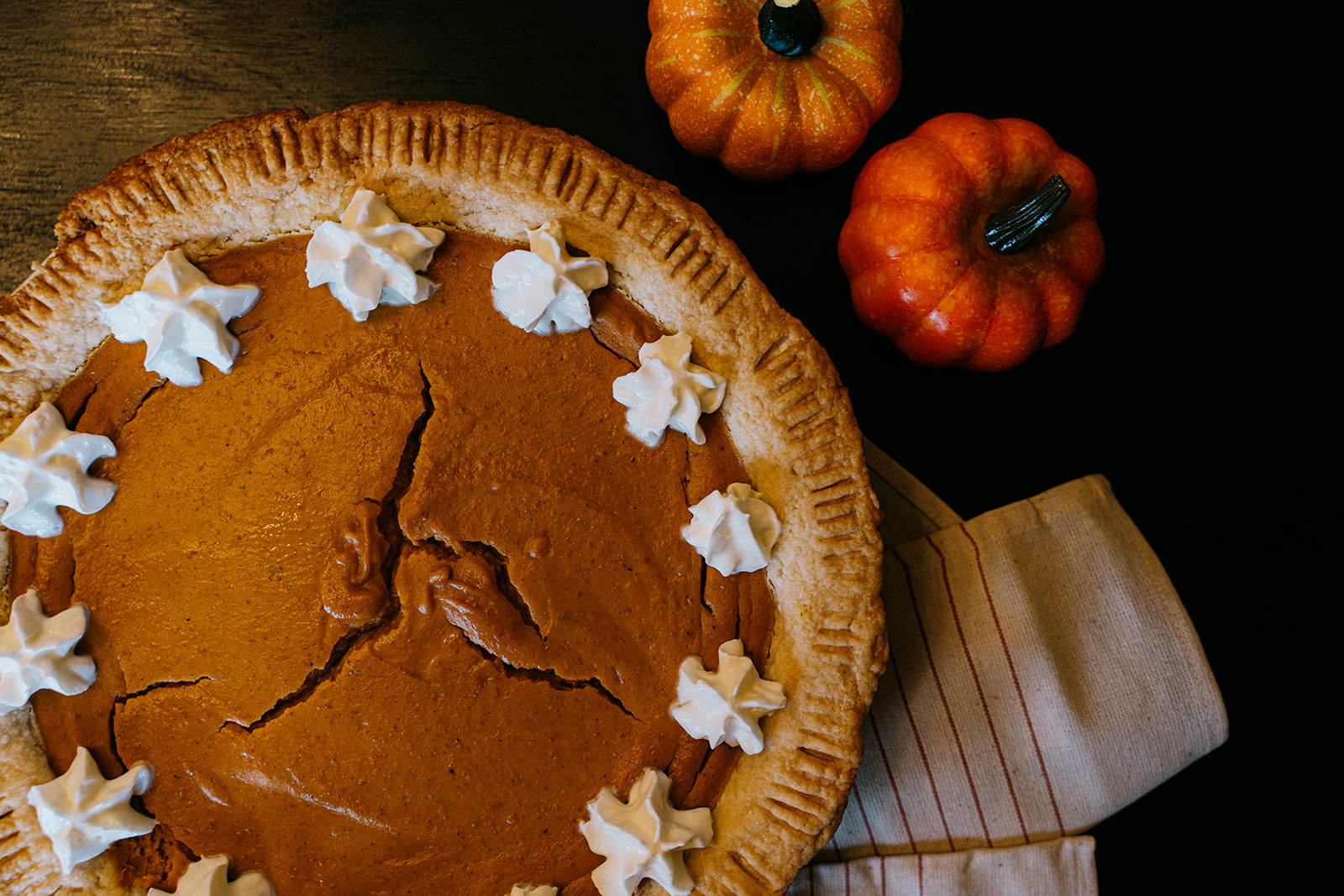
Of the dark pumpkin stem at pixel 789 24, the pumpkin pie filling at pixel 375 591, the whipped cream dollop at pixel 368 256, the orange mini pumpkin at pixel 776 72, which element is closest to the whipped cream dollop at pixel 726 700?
the pumpkin pie filling at pixel 375 591

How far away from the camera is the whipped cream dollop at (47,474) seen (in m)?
2.03

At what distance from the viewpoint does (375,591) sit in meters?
2.01

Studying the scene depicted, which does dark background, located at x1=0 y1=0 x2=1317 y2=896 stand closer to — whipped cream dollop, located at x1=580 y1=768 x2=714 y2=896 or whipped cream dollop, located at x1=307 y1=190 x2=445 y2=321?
whipped cream dollop, located at x1=307 y1=190 x2=445 y2=321

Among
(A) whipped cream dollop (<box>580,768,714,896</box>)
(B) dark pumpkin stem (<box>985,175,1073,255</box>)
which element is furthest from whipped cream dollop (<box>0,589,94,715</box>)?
(B) dark pumpkin stem (<box>985,175,1073,255</box>)

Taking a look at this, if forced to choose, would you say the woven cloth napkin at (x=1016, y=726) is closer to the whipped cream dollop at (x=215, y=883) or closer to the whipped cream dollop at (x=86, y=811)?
the whipped cream dollop at (x=215, y=883)

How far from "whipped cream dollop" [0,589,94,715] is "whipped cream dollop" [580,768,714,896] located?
4.81ft

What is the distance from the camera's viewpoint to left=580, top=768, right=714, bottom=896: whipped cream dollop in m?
2.05

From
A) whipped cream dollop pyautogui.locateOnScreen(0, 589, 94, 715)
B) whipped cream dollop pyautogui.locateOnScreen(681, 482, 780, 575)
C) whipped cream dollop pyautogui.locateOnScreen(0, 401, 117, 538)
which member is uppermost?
whipped cream dollop pyautogui.locateOnScreen(681, 482, 780, 575)

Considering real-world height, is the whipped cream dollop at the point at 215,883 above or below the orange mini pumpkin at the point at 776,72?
below

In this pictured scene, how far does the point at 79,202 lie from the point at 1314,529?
179 inches

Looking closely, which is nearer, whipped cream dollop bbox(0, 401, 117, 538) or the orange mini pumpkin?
whipped cream dollop bbox(0, 401, 117, 538)

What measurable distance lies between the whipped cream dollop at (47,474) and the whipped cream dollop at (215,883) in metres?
1.02

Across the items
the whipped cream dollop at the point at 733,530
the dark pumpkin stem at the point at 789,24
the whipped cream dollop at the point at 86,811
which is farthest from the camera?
the dark pumpkin stem at the point at 789,24

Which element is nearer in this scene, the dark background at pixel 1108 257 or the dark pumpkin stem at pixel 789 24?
the dark pumpkin stem at pixel 789 24
